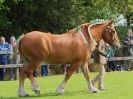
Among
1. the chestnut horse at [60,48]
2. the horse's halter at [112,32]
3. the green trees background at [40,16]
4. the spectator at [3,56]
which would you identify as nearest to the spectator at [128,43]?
the green trees background at [40,16]

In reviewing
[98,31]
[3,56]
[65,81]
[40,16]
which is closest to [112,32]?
[98,31]

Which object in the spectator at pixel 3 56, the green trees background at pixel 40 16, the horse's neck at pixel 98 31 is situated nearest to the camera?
the horse's neck at pixel 98 31

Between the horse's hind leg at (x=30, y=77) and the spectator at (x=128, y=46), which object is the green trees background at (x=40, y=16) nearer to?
the spectator at (x=128, y=46)

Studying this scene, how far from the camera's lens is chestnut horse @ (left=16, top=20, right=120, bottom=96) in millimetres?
14656

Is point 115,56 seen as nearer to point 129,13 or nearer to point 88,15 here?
point 88,15

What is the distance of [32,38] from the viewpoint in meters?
14.7

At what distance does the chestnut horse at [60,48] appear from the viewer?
14656 mm

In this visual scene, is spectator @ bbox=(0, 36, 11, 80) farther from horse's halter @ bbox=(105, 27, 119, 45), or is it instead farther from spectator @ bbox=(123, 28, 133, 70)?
horse's halter @ bbox=(105, 27, 119, 45)

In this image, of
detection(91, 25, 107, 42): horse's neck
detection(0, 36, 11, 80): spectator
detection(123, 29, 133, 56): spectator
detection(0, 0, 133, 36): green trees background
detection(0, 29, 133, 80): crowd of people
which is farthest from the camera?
detection(0, 0, 133, 36): green trees background

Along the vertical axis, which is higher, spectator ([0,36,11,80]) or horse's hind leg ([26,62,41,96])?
spectator ([0,36,11,80])

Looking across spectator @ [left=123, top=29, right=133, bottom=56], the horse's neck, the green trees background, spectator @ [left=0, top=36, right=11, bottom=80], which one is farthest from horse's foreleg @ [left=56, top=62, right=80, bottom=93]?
spectator @ [left=123, top=29, right=133, bottom=56]

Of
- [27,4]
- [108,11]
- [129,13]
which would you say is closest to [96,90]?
[27,4]

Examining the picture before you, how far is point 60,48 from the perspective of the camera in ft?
49.3

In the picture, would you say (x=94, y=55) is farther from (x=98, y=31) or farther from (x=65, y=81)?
(x=65, y=81)
